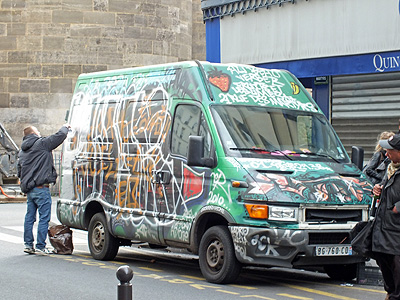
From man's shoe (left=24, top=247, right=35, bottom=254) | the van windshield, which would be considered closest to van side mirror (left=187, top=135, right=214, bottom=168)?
the van windshield

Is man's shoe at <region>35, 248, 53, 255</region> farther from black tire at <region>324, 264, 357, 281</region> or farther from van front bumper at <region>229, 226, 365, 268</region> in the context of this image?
black tire at <region>324, 264, 357, 281</region>

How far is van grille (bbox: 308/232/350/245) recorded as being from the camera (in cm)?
918

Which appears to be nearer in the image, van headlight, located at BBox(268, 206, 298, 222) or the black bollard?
the black bollard

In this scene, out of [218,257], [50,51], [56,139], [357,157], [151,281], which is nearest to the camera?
[218,257]

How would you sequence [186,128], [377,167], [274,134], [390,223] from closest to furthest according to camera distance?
Answer: [390,223]
[274,134]
[186,128]
[377,167]

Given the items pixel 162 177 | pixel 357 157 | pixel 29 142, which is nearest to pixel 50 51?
pixel 29 142

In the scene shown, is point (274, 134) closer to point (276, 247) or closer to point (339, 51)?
point (276, 247)

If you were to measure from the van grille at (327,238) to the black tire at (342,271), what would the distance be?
85 cm

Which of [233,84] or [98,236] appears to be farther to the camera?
[98,236]

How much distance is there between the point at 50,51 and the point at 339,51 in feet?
49.9

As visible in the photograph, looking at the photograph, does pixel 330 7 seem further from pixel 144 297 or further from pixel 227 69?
pixel 144 297

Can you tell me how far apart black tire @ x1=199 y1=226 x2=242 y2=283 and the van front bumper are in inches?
5.1

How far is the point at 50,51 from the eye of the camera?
28.4 m

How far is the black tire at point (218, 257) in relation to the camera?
9.38 m
